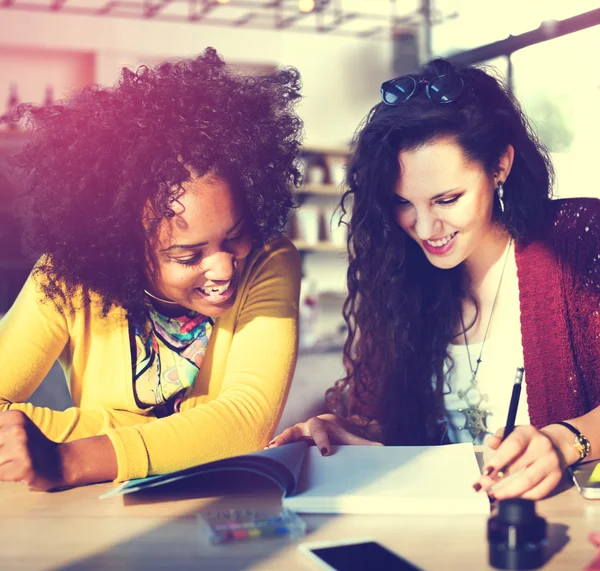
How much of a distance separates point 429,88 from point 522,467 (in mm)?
749

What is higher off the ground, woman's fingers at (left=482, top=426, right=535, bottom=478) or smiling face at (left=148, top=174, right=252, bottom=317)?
smiling face at (left=148, top=174, right=252, bottom=317)

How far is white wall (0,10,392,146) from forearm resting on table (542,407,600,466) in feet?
14.8

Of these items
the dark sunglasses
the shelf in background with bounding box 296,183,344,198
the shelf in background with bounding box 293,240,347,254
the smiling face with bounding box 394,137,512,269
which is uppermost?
the shelf in background with bounding box 296,183,344,198

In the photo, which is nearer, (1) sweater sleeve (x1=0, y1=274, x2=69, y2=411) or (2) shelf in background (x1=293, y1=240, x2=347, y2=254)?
(1) sweater sleeve (x1=0, y1=274, x2=69, y2=411)

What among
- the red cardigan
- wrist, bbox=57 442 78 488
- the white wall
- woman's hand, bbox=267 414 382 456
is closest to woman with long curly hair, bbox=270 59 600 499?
the red cardigan

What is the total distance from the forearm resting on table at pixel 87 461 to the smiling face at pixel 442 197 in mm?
703

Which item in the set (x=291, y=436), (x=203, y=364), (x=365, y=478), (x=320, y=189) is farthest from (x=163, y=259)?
(x=320, y=189)

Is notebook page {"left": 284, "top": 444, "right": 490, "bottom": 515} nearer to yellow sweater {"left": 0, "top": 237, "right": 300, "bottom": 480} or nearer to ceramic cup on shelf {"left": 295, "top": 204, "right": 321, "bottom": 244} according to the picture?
yellow sweater {"left": 0, "top": 237, "right": 300, "bottom": 480}

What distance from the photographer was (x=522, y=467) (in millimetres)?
857

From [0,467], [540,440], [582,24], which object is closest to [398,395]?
[540,440]

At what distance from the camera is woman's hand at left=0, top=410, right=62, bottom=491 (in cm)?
85

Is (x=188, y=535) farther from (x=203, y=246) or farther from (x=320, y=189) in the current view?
(x=320, y=189)

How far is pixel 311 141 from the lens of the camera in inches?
220

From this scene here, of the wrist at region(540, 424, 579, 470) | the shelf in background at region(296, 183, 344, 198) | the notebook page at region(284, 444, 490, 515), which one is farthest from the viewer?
the shelf in background at region(296, 183, 344, 198)
